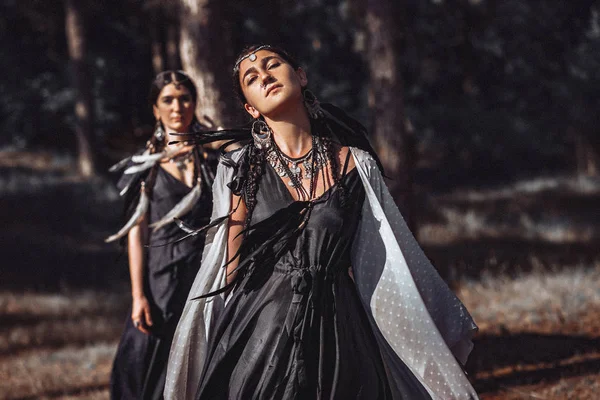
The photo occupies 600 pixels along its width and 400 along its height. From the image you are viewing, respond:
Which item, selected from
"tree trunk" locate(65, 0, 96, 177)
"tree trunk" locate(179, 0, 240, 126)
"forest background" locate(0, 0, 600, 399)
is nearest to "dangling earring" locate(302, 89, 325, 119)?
"tree trunk" locate(179, 0, 240, 126)

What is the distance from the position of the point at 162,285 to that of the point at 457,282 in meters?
7.21

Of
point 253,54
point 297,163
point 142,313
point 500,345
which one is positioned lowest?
point 500,345

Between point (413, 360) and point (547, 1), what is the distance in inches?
716

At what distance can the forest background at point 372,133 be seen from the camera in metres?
10.7

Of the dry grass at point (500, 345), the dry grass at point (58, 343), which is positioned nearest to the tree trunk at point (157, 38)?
the dry grass at point (58, 343)

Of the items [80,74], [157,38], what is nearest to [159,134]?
[80,74]

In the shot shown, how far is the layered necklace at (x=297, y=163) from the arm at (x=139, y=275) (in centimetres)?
193

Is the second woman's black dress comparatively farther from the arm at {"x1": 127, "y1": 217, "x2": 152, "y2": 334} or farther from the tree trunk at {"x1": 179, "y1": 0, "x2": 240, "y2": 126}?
the tree trunk at {"x1": 179, "y1": 0, "x2": 240, "y2": 126}

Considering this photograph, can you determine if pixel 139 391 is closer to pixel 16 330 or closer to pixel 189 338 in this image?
pixel 189 338

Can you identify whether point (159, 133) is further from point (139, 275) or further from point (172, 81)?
point (139, 275)

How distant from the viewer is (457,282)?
38.7ft

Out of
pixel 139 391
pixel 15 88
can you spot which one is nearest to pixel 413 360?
pixel 139 391

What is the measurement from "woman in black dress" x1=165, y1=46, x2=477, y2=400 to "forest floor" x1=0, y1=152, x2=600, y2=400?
2.84 meters

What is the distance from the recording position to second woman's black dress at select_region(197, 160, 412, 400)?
11.6 feet
